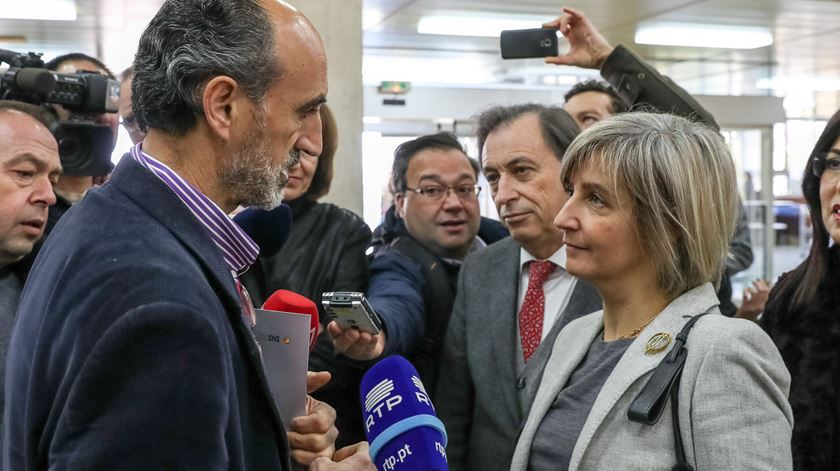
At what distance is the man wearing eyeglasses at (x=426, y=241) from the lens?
231 centimetres

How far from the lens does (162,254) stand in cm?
101

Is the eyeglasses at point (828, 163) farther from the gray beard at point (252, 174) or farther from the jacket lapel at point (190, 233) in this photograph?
the jacket lapel at point (190, 233)

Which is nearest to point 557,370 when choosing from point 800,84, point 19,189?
point 19,189

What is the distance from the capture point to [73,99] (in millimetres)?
2389

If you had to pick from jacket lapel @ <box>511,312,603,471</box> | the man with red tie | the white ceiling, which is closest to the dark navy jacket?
the man with red tie

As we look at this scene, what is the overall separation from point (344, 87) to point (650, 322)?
8.04ft

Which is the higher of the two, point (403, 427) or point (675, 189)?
point (675, 189)

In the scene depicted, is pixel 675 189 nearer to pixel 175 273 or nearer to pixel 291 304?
pixel 291 304

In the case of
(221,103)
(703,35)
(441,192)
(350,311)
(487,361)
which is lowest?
(487,361)

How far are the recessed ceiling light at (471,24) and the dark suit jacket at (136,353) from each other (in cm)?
651

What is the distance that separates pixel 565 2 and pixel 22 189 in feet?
18.0

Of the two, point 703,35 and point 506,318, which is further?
point 703,35

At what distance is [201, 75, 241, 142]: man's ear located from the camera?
114 cm

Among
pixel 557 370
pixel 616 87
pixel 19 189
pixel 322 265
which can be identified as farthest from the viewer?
pixel 616 87
